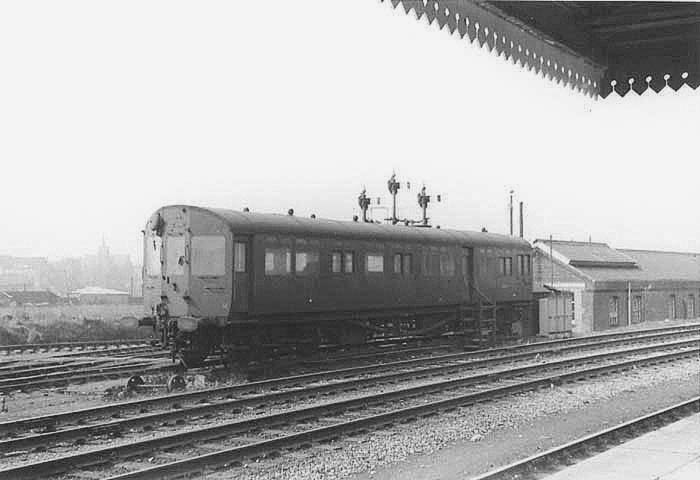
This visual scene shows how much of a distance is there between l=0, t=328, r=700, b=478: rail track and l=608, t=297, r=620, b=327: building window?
77.7ft

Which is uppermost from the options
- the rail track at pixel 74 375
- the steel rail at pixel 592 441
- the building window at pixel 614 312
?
the building window at pixel 614 312

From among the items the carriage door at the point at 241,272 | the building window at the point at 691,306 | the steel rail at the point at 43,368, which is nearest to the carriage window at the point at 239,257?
the carriage door at the point at 241,272

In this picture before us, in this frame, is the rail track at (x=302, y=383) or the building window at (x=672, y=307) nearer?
the rail track at (x=302, y=383)

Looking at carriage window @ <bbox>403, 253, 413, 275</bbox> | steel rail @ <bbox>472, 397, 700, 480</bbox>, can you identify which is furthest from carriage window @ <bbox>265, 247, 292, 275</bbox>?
steel rail @ <bbox>472, 397, 700, 480</bbox>

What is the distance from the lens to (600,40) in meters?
6.42

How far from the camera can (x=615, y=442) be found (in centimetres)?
947

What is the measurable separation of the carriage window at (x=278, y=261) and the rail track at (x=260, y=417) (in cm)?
307

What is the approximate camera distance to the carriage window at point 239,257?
51.0 feet

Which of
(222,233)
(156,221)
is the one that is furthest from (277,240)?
(156,221)

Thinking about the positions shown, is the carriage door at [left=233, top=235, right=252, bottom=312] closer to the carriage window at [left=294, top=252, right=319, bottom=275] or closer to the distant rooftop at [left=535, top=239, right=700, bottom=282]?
the carriage window at [left=294, top=252, right=319, bottom=275]

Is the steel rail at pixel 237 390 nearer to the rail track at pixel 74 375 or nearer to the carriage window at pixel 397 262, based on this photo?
the carriage window at pixel 397 262

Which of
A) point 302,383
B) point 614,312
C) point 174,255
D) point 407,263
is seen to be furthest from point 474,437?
point 614,312

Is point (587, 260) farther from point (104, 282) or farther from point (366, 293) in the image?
point (104, 282)

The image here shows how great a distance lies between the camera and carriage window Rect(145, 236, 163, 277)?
1692 centimetres
